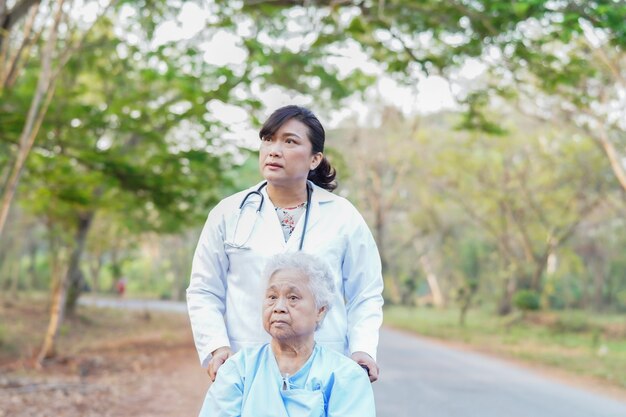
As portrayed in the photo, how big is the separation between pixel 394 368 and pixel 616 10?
7256 millimetres

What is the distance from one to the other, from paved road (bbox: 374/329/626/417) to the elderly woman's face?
573 centimetres

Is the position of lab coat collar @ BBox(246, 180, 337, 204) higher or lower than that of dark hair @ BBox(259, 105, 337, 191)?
lower

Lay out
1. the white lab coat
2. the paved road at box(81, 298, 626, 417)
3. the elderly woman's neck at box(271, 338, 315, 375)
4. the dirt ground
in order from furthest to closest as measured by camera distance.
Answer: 1. the paved road at box(81, 298, 626, 417)
2. the dirt ground
3. the white lab coat
4. the elderly woman's neck at box(271, 338, 315, 375)

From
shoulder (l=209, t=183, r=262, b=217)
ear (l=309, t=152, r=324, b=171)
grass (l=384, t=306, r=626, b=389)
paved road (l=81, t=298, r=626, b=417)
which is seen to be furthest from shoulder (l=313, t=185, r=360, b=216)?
grass (l=384, t=306, r=626, b=389)

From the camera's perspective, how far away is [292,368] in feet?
9.13

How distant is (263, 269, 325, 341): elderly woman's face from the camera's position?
8.93ft

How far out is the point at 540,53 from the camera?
9789 millimetres

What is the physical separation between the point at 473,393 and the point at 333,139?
1982cm

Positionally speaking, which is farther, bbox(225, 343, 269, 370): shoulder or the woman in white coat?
the woman in white coat

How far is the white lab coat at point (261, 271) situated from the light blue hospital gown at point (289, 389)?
0.19 metres

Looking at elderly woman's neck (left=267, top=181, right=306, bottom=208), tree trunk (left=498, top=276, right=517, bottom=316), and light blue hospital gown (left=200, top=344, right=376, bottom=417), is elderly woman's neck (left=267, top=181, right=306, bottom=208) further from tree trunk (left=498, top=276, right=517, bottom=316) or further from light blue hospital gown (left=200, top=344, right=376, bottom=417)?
tree trunk (left=498, top=276, right=517, bottom=316)

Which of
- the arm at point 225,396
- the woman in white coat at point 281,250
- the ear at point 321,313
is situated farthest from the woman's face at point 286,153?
the arm at point 225,396

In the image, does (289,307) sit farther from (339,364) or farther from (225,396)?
(225,396)

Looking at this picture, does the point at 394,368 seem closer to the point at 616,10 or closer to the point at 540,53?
the point at 540,53
